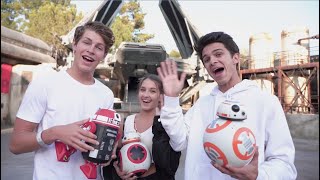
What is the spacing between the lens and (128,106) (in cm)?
887

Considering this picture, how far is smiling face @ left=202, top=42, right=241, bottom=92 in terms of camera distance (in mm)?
1661

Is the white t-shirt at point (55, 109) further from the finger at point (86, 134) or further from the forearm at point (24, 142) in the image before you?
the finger at point (86, 134)

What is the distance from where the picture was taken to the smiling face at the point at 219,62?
1661 millimetres

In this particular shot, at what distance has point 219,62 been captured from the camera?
5.43 feet

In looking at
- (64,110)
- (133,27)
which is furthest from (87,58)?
(133,27)

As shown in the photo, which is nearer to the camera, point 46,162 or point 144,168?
point 46,162

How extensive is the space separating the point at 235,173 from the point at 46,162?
1.06 m

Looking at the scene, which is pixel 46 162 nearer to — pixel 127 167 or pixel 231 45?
pixel 127 167

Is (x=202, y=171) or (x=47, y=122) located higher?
(x=47, y=122)

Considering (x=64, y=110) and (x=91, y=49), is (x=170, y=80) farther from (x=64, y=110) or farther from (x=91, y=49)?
(x=64, y=110)

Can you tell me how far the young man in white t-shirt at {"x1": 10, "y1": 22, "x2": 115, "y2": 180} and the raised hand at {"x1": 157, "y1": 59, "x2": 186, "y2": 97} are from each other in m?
0.41

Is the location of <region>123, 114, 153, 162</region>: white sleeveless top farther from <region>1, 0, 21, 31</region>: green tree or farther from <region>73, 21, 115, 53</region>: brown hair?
<region>1, 0, 21, 31</region>: green tree

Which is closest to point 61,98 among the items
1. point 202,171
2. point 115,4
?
point 202,171

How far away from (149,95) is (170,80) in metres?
0.67
